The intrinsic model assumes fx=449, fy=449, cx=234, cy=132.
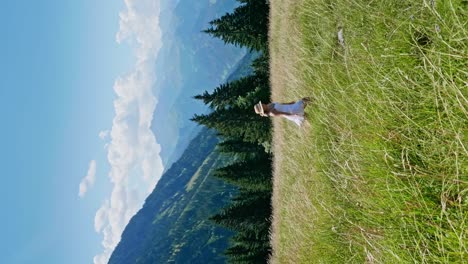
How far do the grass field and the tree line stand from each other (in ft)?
65.1

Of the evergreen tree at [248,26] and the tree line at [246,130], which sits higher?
the evergreen tree at [248,26]

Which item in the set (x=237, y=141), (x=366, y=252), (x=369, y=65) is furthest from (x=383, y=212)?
(x=237, y=141)

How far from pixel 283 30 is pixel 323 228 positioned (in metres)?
8.04

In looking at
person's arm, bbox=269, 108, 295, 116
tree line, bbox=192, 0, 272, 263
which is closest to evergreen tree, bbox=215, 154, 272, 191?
tree line, bbox=192, 0, 272, 263

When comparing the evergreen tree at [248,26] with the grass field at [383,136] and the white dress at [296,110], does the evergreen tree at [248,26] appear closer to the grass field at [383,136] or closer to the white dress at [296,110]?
the grass field at [383,136]

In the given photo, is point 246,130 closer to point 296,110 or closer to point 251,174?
point 251,174

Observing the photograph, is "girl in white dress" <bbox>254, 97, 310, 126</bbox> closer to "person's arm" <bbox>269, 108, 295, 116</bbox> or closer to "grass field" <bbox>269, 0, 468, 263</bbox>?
"person's arm" <bbox>269, 108, 295, 116</bbox>

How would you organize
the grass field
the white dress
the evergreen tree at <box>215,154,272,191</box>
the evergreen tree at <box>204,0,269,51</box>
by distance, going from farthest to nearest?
1. the evergreen tree at <box>215,154,272,191</box>
2. the evergreen tree at <box>204,0,269,51</box>
3. the white dress
4. the grass field

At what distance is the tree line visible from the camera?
106 ft

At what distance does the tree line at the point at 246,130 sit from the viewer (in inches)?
1268

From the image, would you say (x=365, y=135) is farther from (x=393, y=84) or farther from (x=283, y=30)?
(x=283, y=30)

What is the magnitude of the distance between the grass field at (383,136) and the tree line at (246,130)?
19853 millimetres

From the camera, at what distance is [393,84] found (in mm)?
5555

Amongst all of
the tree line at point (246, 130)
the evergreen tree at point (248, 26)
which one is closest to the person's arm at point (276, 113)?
the tree line at point (246, 130)
